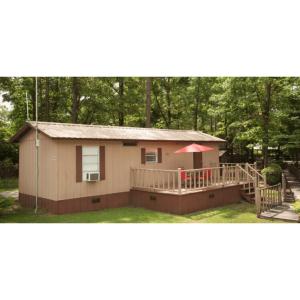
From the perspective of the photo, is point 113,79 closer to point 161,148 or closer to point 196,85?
point 196,85

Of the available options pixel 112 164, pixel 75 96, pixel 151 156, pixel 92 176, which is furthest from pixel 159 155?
pixel 75 96

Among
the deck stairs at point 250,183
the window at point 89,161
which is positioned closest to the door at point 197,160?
the deck stairs at point 250,183

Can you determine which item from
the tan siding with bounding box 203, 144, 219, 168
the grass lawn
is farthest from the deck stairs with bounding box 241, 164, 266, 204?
the tan siding with bounding box 203, 144, 219, 168

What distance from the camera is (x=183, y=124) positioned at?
24750 millimetres

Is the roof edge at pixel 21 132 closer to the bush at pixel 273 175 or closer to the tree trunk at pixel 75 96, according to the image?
the tree trunk at pixel 75 96

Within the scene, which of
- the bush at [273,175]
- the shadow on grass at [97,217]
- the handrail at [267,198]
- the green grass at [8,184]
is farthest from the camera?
the green grass at [8,184]

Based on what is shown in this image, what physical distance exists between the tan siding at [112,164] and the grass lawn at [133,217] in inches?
29.6

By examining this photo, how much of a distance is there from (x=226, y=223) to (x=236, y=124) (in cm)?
1036

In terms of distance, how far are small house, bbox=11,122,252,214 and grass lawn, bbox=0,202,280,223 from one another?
1.14 ft

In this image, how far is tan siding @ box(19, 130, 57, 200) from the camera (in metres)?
9.12

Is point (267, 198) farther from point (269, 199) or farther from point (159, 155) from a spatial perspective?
point (159, 155)

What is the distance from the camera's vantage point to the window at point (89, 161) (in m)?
9.62
